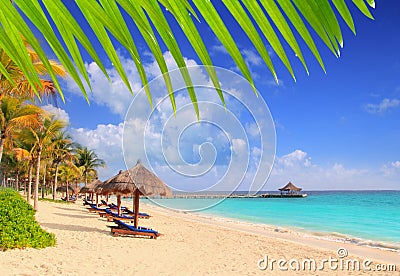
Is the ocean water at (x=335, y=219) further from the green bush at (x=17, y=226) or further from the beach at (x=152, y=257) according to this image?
the green bush at (x=17, y=226)

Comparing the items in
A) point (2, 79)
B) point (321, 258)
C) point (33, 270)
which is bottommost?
point (321, 258)

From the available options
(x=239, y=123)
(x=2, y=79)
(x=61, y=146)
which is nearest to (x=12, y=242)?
(x=2, y=79)

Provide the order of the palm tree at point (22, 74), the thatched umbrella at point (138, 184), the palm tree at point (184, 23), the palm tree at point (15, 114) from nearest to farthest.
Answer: the palm tree at point (184, 23), the palm tree at point (22, 74), the palm tree at point (15, 114), the thatched umbrella at point (138, 184)

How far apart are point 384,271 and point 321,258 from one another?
1.67 m

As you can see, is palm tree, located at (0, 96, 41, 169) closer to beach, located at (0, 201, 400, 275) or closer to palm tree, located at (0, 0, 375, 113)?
beach, located at (0, 201, 400, 275)

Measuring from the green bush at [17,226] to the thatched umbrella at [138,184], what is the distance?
4352 mm

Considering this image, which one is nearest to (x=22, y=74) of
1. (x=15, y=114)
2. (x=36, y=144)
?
(x=15, y=114)

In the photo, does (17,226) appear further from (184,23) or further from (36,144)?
(36,144)

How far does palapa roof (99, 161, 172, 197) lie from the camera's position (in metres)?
11.0

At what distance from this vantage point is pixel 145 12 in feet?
0.85

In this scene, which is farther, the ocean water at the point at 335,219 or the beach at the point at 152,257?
the ocean water at the point at 335,219

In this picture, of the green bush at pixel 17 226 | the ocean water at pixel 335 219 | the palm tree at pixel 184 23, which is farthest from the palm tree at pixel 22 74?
the ocean water at pixel 335 219

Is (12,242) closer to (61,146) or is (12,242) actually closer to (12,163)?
(61,146)

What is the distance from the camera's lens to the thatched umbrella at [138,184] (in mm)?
10949
